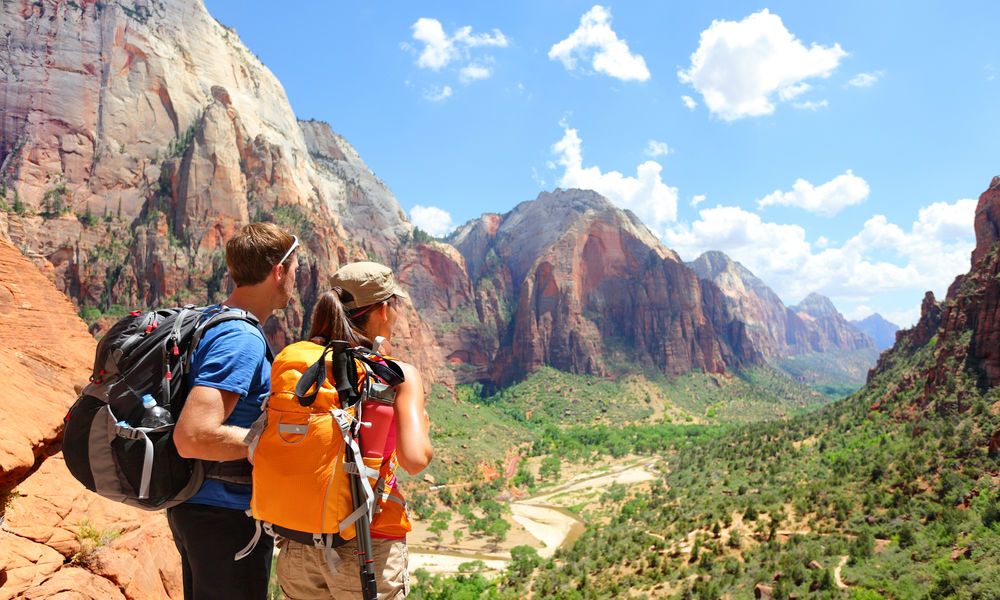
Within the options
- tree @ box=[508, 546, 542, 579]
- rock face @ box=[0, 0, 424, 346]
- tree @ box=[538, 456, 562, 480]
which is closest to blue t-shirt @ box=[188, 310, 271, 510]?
tree @ box=[508, 546, 542, 579]

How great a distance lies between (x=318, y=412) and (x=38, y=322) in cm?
774

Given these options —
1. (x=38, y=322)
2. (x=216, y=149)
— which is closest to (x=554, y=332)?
(x=216, y=149)

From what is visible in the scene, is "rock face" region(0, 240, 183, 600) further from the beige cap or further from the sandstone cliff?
the sandstone cliff

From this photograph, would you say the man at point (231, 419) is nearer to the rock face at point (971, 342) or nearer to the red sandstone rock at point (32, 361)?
the red sandstone rock at point (32, 361)

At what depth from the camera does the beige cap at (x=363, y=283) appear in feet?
10.0

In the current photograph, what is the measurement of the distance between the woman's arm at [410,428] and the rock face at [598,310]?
4064 inches

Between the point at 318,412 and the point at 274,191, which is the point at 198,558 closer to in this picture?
the point at 318,412

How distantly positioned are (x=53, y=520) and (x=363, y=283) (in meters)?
4.50

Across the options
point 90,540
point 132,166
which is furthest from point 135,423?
point 132,166

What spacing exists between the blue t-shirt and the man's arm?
71mm

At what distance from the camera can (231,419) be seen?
2.92 meters

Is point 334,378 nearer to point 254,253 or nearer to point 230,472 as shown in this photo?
point 230,472

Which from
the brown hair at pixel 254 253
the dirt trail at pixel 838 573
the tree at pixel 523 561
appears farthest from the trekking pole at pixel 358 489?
the tree at pixel 523 561

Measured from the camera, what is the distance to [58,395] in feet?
19.5
